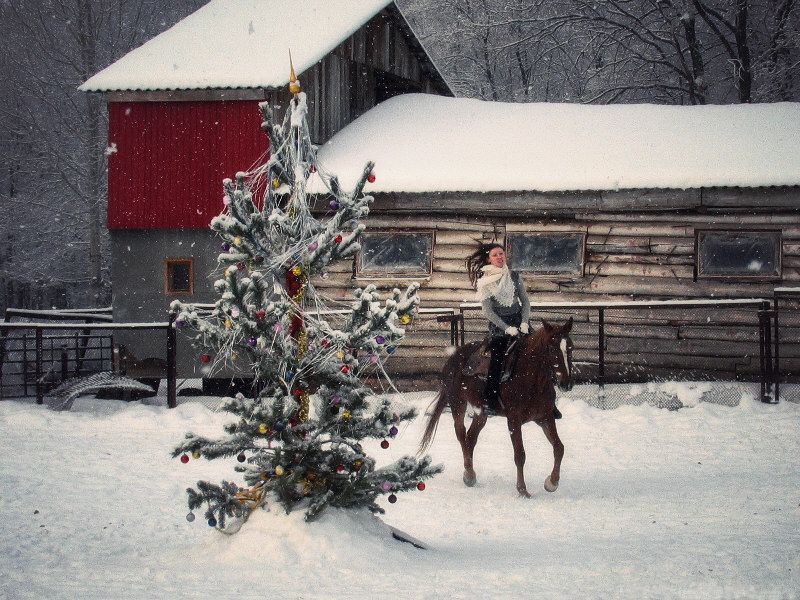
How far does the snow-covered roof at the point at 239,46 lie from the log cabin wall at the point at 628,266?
3853 millimetres

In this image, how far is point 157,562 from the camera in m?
6.03

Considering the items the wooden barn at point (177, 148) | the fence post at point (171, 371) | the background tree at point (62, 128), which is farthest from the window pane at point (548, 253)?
the background tree at point (62, 128)

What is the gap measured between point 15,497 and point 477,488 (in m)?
4.45

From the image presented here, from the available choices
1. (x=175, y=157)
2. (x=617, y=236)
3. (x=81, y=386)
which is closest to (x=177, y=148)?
(x=175, y=157)

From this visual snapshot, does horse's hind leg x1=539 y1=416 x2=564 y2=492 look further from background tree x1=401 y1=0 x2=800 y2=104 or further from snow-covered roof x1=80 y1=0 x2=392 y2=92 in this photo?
background tree x1=401 y1=0 x2=800 y2=104

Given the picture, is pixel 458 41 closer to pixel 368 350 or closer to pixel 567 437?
pixel 567 437

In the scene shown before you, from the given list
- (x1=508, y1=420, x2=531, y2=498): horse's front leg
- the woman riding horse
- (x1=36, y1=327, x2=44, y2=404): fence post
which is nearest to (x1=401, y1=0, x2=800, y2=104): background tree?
(x1=36, y1=327, x2=44, y2=404): fence post

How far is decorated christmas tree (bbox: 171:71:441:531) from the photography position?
5961 millimetres

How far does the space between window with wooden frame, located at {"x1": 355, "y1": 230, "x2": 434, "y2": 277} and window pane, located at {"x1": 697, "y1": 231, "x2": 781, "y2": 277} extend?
459cm

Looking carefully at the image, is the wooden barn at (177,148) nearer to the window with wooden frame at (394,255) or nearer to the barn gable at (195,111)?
the barn gable at (195,111)

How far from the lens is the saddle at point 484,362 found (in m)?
8.67

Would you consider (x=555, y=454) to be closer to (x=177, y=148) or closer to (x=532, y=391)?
(x=532, y=391)

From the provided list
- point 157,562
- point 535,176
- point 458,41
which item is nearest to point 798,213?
point 535,176

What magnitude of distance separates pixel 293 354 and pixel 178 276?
36.2 ft
